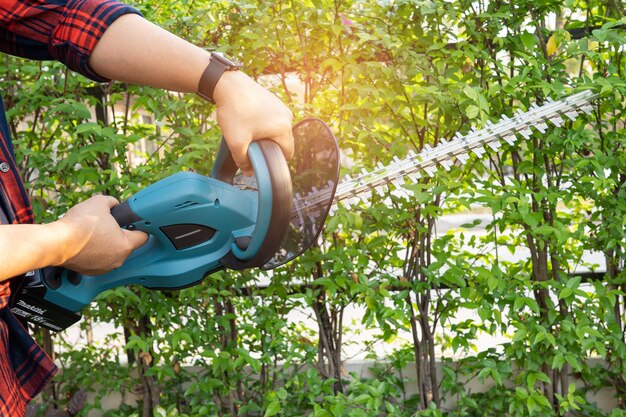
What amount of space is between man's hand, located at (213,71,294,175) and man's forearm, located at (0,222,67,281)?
12.4 inches

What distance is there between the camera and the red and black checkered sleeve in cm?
123

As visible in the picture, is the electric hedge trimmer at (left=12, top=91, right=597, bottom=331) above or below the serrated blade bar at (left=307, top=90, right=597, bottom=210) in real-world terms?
below

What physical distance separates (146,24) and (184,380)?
229cm

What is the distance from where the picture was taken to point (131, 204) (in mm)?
1411

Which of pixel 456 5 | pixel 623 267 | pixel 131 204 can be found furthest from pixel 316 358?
pixel 131 204

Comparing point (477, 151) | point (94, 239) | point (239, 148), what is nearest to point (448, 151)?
point (477, 151)

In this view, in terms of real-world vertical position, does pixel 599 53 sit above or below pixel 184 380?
above

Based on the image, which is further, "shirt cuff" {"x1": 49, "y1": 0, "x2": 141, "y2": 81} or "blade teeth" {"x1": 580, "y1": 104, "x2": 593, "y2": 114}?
"blade teeth" {"x1": 580, "y1": 104, "x2": 593, "y2": 114}

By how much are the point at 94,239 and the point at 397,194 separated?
1.65 m

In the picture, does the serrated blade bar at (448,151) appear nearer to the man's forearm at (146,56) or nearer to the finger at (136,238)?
the finger at (136,238)

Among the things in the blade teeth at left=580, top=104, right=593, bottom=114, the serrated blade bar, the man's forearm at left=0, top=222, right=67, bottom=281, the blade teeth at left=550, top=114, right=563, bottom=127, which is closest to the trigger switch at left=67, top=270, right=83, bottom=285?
the man's forearm at left=0, top=222, right=67, bottom=281

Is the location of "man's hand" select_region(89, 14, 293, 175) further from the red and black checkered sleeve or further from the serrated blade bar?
the serrated blade bar

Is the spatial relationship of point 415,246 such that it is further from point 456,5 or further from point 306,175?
point 306,175

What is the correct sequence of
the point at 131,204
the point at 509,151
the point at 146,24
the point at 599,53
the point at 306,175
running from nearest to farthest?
the point at 146,24
the point at 131,204
the point at 306,175
the point at 599,53
the point at 509,151
